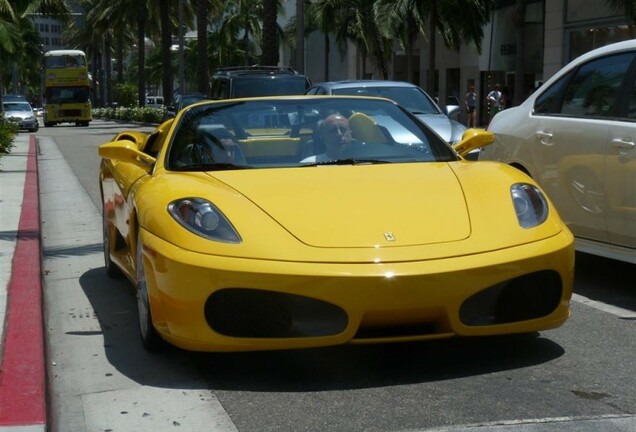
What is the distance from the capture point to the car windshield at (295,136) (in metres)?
5.80

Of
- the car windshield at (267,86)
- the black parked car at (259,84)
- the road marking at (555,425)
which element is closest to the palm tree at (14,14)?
the black parked car at (259,84)

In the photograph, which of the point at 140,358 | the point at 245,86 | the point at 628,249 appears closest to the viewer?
the point at 140,358

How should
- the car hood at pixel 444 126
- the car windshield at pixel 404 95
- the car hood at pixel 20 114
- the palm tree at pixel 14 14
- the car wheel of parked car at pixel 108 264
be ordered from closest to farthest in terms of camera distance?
the car wheel of parked car at pixel 108 264, the car hood at pixel 444 126, the car windshield at pixel 404 95, the palm tree at pixel 14 14, the car hood at pixel 20 114

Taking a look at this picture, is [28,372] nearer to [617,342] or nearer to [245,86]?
[617,342]

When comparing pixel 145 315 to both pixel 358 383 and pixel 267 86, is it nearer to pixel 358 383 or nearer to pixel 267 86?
pixel 358 383

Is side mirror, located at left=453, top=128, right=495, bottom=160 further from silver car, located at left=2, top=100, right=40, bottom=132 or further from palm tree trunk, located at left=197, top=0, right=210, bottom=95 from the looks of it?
silver car, located at left=2, top=100, right=40, bottom=132

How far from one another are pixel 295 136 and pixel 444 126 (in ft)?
26.2

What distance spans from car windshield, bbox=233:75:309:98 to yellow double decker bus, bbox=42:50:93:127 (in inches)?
1576

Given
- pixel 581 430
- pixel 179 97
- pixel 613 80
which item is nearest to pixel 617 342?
pixel 581 430

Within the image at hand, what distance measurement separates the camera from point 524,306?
4.94 metres

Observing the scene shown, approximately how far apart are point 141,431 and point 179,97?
18.5 m

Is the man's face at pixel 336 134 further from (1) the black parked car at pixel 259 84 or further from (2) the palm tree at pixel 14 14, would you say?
(2) the palm tree at pixel 14 14

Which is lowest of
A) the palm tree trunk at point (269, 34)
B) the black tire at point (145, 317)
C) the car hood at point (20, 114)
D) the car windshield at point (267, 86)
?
the car hood at point (20, 114)

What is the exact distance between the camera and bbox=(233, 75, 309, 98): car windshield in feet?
62.6
